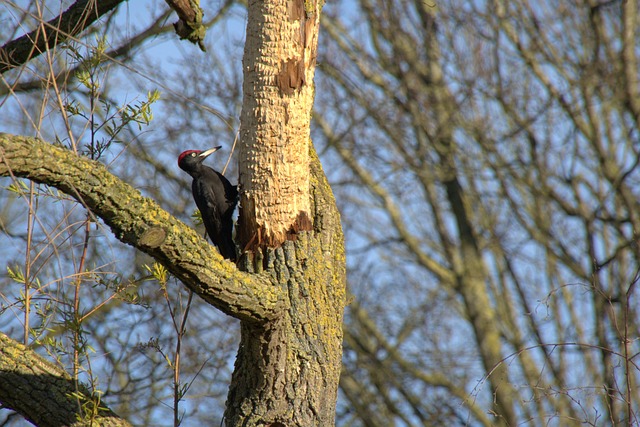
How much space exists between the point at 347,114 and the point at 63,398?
6.86 meters

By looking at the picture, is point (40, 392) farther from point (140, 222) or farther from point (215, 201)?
point (215, 201)

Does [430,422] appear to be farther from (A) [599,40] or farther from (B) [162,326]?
(A) [599,40]

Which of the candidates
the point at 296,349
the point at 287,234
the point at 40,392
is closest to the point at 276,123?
the point at 287,234

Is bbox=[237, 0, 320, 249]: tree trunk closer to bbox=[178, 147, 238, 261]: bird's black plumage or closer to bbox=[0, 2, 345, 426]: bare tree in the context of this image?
bbox=[0, 2, 345, 426]: bare tree

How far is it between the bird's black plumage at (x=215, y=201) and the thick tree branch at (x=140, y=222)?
973mm

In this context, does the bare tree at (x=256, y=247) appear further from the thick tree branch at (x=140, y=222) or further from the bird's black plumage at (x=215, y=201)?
the bird's black plumage at (x=215, y=201)

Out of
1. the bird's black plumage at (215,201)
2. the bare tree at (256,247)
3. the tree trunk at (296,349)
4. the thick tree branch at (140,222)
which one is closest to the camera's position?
the thick tree branch at (140,222)

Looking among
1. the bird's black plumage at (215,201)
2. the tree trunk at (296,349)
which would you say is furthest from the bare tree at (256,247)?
the bird's black plumage at (215,201)

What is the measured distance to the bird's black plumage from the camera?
4.13m

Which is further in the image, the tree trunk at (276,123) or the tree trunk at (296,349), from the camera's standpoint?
the tree trunk at (276,123)

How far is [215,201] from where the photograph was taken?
14.3ft

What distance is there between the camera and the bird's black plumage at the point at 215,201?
Answer: 4133 millimetres

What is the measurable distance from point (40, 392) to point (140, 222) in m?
0.77

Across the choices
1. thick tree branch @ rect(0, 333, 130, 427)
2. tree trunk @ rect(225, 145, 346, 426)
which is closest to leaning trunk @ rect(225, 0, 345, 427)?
tree trunk @ rect(225, 145, 346, 426)
